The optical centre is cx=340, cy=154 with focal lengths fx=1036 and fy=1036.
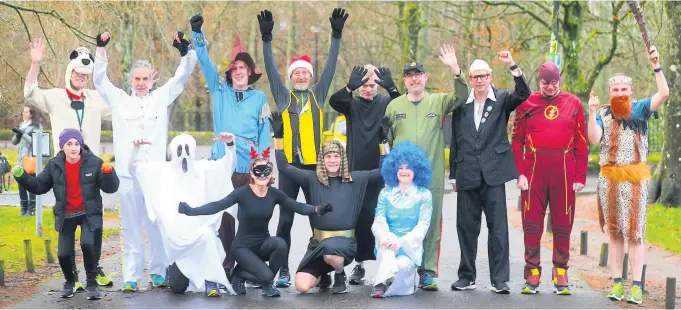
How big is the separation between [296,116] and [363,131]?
68 cm

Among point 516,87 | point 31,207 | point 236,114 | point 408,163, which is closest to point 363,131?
point 408,163

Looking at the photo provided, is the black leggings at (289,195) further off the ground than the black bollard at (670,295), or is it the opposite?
the black leggings at (289,195)

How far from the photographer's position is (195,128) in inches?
2261

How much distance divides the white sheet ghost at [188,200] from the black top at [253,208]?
280 millimetres

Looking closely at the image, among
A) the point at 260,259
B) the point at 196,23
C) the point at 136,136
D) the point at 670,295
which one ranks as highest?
the point at 196,23

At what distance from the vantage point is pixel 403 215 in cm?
974

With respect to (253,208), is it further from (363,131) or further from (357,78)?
(357,78)

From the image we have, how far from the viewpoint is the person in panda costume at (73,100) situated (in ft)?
34.0

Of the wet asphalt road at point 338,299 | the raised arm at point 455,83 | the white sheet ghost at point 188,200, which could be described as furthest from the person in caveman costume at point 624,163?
the white sheet ghost at point 188,200

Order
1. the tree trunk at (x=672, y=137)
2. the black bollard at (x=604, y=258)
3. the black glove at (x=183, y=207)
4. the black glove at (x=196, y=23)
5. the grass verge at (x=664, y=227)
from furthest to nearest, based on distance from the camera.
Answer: the tree trunk at (x=672, y=137), the grass verge at (x=664, y=227), the black bollard at (x=604, y=258), the black glove at (x=196, y=23), the black glove at (x=183, y=207)

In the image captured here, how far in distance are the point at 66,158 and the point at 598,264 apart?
6415 millimetres

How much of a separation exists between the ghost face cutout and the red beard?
13.0 feet

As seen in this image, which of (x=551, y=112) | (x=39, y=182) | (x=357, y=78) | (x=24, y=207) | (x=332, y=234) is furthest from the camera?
(x=24, y=207)

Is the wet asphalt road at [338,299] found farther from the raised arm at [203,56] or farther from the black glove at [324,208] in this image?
the raised arm at [203,56]
